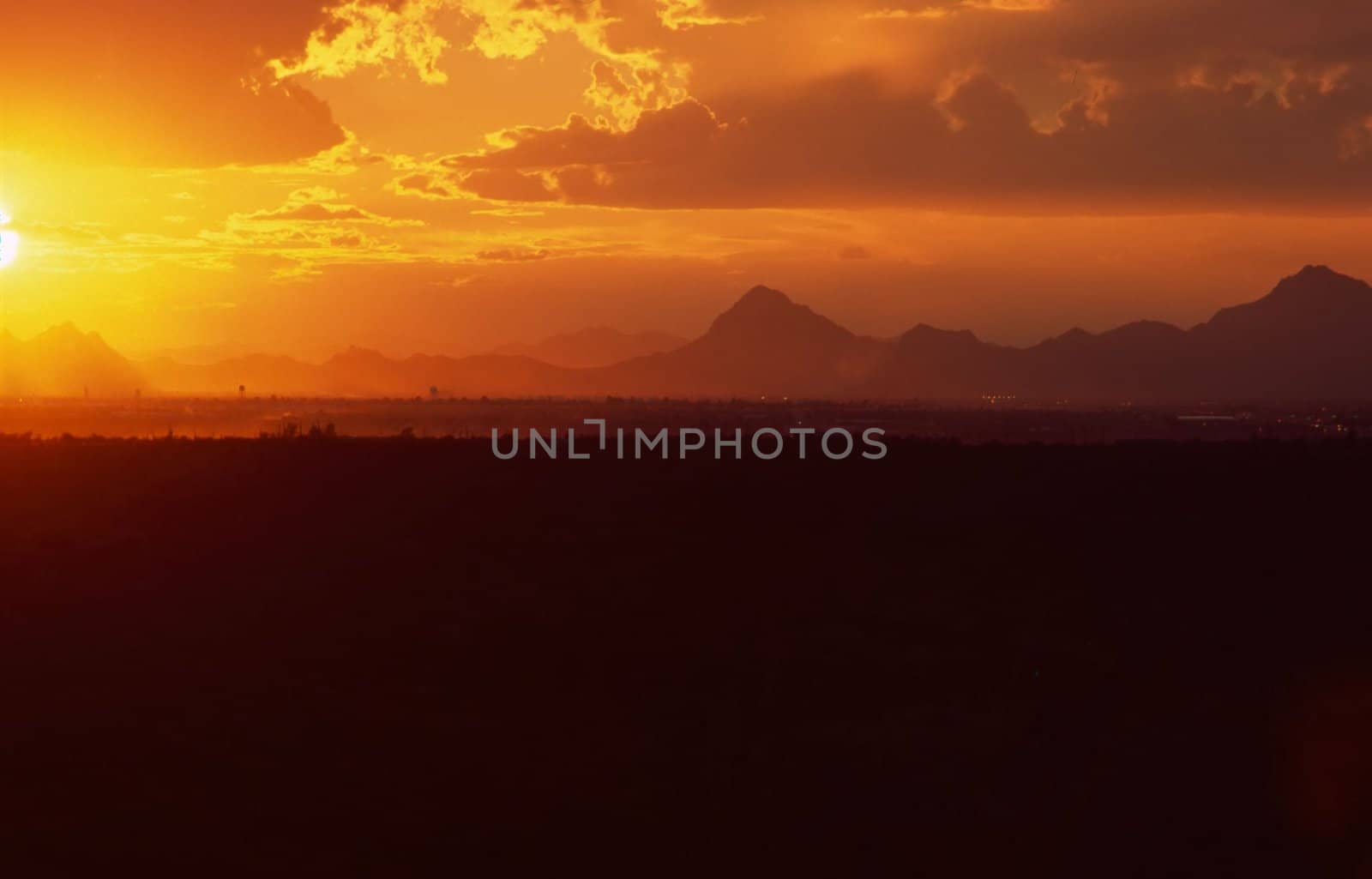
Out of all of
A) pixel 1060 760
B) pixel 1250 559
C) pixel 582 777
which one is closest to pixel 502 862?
pixel 582 777

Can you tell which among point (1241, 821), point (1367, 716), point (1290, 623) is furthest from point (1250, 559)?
point (1241, 821)

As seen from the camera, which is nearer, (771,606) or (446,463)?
(771,606)

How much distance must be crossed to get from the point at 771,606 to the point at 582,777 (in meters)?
8.99

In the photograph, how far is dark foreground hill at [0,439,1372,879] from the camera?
14102 millimetres

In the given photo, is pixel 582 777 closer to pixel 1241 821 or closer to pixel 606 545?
pixel 1241 821

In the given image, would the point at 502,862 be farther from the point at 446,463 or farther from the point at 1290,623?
the point at 446,463

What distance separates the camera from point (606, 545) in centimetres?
2923

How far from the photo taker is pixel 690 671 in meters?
20.1

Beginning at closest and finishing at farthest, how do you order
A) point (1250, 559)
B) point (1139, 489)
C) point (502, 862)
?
point (502, 862) < point (1250, 559) < point (1139, 489)

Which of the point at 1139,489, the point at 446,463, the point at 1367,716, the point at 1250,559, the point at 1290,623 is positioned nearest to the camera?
the point at 1367,716

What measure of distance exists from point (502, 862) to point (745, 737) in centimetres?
455

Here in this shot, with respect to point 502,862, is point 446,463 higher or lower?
higher

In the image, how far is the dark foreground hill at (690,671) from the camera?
1410 cm

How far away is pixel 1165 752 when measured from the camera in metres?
17.0
